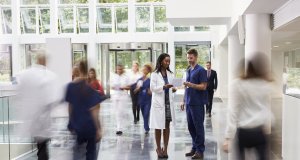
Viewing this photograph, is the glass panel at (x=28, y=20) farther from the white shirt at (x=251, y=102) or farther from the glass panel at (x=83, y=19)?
the white shirt at (x=251, y=102)

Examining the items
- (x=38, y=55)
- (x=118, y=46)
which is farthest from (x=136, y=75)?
(x=118, y=46)

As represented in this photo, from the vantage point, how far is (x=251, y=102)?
483cm

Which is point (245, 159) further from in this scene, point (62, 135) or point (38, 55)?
point (62, 135)

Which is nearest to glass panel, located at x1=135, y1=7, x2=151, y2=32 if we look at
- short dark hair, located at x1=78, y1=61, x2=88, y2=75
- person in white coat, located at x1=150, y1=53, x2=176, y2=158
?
person in white coat, located at x1=150, y1=53, x2=176, y2=158

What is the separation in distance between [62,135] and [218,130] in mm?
3897

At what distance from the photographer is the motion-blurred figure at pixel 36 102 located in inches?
230

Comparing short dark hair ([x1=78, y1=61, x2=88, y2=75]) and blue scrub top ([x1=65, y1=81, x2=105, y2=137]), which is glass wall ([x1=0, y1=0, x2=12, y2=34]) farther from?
blue scrub top ([x1=65, y1=81, x2=105, y2=137])

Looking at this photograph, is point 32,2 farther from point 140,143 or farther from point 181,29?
point 140,143

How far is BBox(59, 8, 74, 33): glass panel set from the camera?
26672 mm

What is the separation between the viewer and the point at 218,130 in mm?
11656

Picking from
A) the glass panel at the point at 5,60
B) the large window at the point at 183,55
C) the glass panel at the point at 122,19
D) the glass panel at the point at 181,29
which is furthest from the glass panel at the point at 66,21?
the large window at the point at 183,55

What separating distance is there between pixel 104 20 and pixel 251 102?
72.7 ft

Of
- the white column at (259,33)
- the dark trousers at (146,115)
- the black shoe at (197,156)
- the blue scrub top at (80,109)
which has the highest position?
the white column at (259,33)

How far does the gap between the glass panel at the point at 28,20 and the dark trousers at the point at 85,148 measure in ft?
72.8
